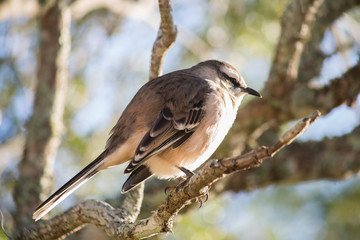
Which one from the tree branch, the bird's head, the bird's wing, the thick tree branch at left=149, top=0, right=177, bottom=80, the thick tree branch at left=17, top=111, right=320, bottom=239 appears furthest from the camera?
the tree branch

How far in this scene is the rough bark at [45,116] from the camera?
4.80m

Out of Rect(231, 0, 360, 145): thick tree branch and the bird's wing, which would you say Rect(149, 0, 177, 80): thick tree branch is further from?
Rect(231, 0, 360, 145): thick tree branch

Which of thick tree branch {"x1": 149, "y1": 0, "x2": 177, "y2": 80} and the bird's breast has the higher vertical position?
thick tree branch {"x1": 149, "y1": 0, "x2": 177, "y2": 80}

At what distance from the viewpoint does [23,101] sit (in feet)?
18.4

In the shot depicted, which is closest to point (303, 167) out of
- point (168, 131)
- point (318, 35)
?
point (318, 35)

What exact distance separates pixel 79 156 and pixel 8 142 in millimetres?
898

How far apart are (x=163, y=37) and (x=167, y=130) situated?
81 centimetres

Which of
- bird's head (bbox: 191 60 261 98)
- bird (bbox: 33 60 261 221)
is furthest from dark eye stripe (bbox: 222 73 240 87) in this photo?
bird (bbox: 33 60 261 221)

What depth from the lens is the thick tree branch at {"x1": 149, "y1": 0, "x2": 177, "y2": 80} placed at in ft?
12.3

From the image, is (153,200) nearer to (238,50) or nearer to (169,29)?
(169,29)

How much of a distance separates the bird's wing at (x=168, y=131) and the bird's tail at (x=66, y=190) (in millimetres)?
403

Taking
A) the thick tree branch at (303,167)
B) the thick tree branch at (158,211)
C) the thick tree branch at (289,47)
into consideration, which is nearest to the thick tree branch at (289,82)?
the thick tree branch at (289,47)

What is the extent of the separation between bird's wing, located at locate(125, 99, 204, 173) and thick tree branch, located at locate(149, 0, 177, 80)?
0.43 meters

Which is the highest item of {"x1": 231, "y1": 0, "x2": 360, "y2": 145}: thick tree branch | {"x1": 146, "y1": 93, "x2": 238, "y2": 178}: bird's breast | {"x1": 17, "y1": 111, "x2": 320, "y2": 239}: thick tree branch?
{"x1": 231, "y1": 0, "x2": 360, "y2": 145}: thick tree branch
